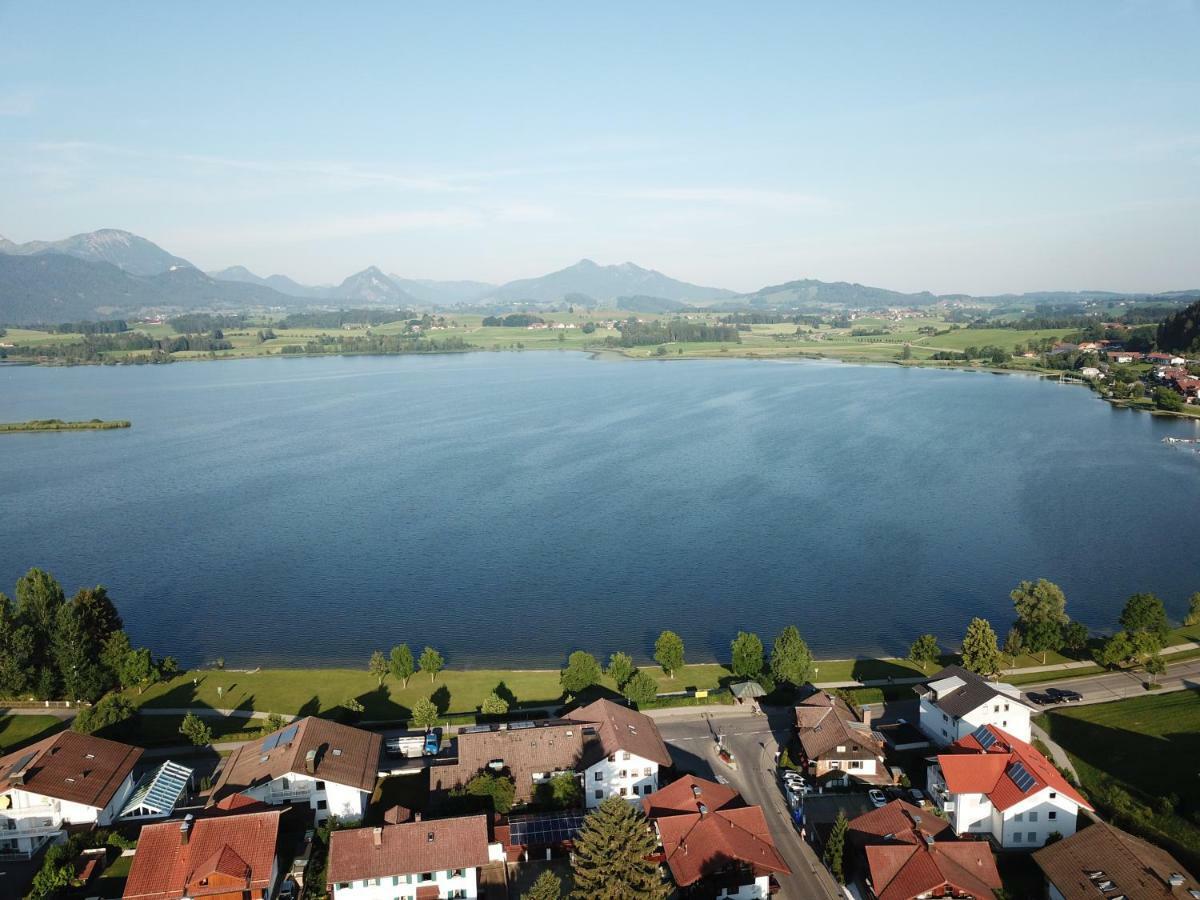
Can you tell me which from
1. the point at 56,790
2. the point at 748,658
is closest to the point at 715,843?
the point at 748,658

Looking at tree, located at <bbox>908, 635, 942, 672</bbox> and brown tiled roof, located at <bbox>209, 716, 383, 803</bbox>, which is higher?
brown tiled roof, located at <bbox>209, 716, 383, 803</bbox>

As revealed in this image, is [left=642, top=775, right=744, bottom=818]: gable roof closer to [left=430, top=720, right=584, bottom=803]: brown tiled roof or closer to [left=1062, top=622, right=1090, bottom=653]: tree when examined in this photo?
[left=430, top=720, right=584, bottom=803]: brown tiled roof

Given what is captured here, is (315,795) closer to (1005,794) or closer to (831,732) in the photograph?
(831,732)

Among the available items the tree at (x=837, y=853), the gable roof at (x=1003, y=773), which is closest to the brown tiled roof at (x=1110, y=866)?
the gable roof at (x=1003, y=773)

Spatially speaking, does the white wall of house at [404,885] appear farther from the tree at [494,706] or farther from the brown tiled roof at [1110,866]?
the brown tiled roof at [1110,866]

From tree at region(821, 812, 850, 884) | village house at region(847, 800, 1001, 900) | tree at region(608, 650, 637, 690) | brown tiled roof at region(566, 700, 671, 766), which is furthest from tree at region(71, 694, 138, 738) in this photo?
village house at region(847, 800, 1001, 900)

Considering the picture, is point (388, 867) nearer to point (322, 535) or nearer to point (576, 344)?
point (322, 535)
